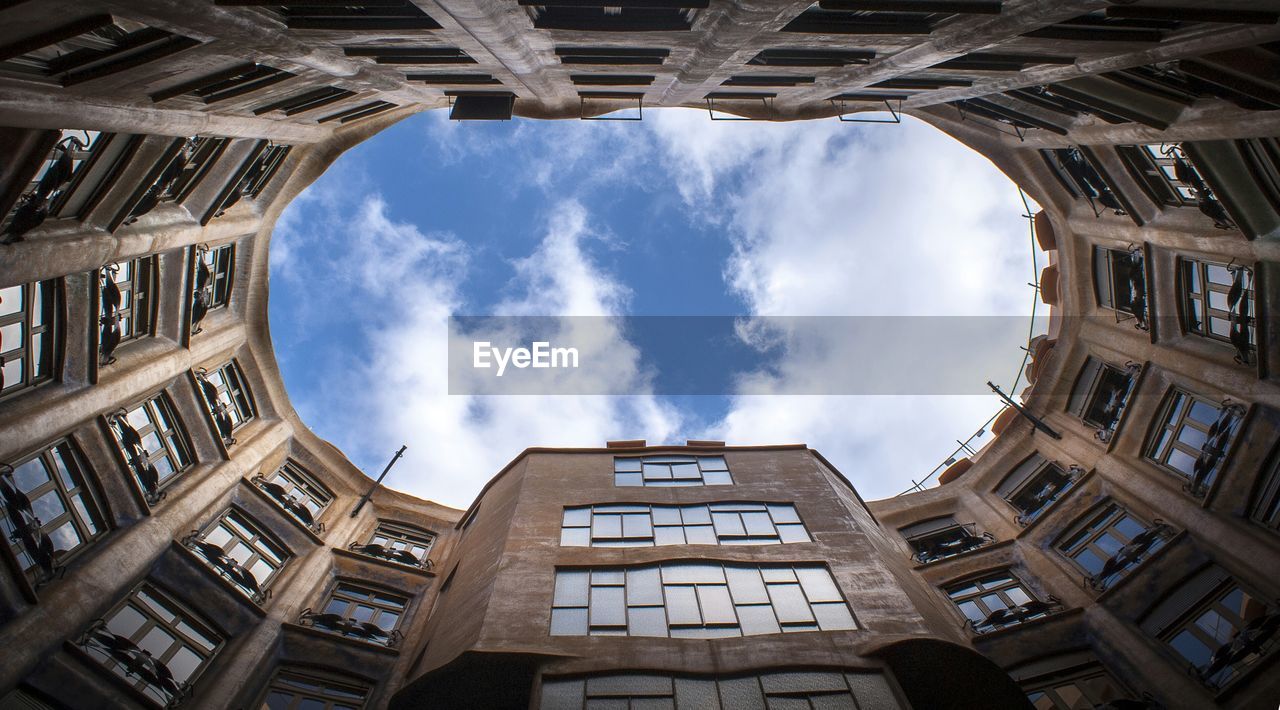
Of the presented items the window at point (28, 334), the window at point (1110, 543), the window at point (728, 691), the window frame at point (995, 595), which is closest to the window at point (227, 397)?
the window at point (28, 334)

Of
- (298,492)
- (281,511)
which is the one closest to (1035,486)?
(281,511)

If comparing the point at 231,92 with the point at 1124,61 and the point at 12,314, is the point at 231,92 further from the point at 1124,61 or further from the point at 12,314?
the point at 1124,61

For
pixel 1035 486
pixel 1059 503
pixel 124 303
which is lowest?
pixel 1059 503

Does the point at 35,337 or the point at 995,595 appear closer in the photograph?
the point at 35,337

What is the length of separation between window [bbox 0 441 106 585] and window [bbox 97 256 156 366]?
2.89 meters

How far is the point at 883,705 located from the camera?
11.9 m

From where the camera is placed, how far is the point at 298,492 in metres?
23.0

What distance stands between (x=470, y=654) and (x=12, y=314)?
11.6 meters

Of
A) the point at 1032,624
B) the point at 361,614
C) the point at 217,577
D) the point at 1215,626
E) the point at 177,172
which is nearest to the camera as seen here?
the point at 1215,626

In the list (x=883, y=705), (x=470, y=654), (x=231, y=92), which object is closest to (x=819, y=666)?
(x=883, y=705)

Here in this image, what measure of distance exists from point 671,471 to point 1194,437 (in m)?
15.0

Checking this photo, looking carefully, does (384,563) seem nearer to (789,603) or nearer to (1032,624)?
(789,603)

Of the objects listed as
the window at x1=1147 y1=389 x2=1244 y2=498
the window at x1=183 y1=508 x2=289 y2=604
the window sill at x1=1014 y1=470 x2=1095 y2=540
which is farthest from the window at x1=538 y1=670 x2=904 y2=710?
the window sill at x1=1014 y1=470 x2=1095 y2=540

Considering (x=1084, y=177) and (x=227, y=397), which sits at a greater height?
(x=1084, y=177)
